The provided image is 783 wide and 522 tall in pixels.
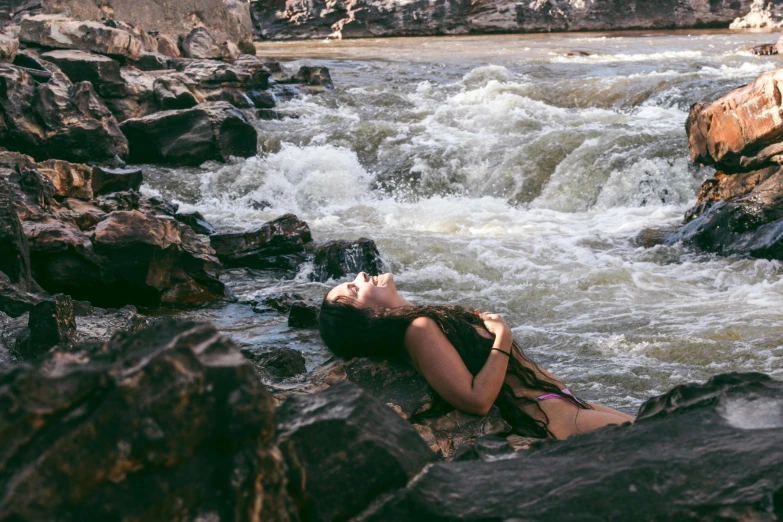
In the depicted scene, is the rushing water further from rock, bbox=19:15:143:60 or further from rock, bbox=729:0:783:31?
rock, bbox=729:0:783:31

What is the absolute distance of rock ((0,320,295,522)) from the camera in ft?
3.96

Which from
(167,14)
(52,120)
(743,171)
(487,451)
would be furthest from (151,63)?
(487,451)

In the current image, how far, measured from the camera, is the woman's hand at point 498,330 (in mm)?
3148

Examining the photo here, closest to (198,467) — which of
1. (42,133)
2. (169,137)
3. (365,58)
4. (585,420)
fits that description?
(585,420)

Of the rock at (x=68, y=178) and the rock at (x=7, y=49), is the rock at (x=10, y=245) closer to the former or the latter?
the rock at (x=68, y=178)

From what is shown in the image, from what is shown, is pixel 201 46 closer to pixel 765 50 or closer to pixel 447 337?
pixel 765 50

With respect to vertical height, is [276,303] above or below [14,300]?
below

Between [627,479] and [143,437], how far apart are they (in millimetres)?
830

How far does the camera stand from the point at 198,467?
1302mm

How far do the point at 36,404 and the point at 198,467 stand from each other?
0.25 meters

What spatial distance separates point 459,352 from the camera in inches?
124

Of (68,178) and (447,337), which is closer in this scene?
(447,337)

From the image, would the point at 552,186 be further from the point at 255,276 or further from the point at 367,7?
the point at 367,7

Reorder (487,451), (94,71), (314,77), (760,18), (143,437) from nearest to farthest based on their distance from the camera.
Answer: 1. (143,437)
2. (487,451)
3. (94,71)
4. (314,77)
5. (760,18)
